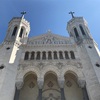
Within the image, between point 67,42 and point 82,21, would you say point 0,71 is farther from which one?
point 82,21

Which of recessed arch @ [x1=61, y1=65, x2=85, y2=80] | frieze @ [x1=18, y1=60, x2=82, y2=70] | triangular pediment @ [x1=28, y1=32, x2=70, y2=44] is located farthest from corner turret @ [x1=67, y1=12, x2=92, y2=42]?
recessed arch @ [x1=61, y1=65, x2=85, y2=80]

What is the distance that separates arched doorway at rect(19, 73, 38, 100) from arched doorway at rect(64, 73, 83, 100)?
9.75ft

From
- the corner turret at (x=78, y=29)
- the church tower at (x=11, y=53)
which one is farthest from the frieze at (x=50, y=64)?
the corner turret at (x=78, y=29)

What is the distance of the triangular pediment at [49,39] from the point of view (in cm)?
1719

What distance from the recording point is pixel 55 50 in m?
15.8

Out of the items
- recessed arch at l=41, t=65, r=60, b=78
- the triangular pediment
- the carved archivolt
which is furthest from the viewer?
the triangular pediment

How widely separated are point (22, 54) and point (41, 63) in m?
2.60

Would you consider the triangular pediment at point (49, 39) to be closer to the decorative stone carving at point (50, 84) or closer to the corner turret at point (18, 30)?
the corner turret at point (18, 30)

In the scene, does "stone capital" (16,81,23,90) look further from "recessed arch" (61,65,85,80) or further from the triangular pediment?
the triangular pediment

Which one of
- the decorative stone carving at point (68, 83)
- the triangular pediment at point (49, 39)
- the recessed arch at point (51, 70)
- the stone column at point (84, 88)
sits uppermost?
the triangular pediment at point (49, 39)

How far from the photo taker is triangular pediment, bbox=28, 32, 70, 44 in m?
17.2

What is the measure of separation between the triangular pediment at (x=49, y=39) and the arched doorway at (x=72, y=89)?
456cm

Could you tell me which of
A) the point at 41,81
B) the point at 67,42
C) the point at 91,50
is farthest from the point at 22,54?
the point at 91,50

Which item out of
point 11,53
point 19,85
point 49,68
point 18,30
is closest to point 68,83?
point 49,68
